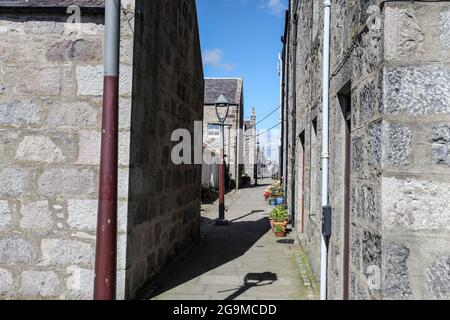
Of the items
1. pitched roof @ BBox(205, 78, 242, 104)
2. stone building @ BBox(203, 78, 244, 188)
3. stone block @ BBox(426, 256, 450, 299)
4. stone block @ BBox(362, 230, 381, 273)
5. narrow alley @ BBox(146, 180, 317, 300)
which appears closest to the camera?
stone block @ BBox(426, 256, 450, 299)

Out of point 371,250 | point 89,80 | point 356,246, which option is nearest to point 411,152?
point 371,250

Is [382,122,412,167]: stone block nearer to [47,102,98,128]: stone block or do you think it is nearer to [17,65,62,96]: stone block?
[47,102,98,128]: stone block

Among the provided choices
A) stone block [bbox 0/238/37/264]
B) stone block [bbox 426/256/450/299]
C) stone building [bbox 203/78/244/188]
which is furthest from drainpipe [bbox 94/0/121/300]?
stone building [bbox 203/78/244/188]

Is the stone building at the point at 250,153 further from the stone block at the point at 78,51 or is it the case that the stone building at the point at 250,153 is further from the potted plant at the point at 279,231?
the stone block at the point at 78,51

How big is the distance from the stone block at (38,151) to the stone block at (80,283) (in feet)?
4.02

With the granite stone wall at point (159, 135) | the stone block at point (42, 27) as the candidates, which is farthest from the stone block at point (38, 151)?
the stone block at point (42, 27)

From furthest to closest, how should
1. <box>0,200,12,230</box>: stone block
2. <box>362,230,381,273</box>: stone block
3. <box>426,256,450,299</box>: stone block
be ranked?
<box>0,200,12,230</box>: stone block
<box>362,230,381,273</box>: stone block
<box>426,256,450,299</box>: stone block

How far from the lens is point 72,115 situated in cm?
484

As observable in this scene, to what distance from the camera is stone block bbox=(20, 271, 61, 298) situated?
473 cm

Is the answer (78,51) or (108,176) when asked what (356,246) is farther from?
(78,51)

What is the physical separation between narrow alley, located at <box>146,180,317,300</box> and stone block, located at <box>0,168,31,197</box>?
1.93m

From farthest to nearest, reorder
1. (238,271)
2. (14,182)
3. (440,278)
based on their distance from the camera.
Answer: (238,271) → (14,182) → (440,278)

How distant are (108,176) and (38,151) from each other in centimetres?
238

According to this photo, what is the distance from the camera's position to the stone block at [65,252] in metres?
4.72
